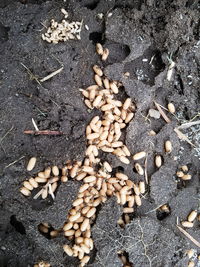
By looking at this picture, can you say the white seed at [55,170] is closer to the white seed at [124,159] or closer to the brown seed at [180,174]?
the white seed at [124,159]

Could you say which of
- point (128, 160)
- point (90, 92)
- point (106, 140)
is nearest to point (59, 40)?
point (90, 92)

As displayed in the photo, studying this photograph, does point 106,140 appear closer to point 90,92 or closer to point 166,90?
point 90,92

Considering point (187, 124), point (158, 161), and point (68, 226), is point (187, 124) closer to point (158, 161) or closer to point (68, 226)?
point (158, 161)

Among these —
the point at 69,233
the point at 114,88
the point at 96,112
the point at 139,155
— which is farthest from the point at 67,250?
the point at 114,88

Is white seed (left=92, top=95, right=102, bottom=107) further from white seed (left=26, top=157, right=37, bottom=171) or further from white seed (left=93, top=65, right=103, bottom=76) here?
white seed (left=26, top=157, right=37, bottom=171)

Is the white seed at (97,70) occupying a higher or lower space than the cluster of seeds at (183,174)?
higher

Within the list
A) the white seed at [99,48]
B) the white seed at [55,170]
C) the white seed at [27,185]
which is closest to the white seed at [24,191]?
the white seed at [27,185]
